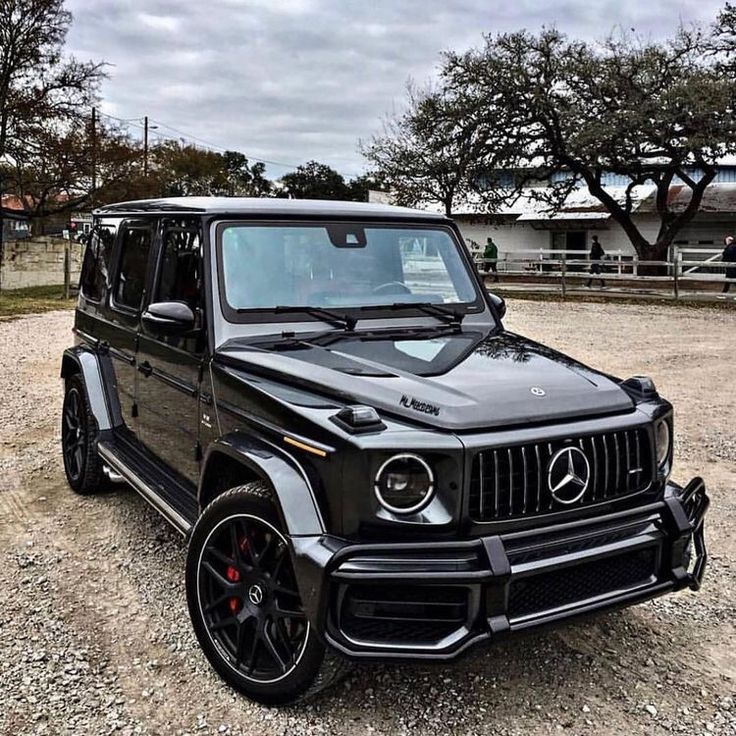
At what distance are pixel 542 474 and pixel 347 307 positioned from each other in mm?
1521

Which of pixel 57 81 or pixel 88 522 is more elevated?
pixel 57 81

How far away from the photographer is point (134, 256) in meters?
4.62

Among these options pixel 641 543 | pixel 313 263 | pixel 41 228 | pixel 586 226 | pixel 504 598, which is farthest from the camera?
pixel 586 226

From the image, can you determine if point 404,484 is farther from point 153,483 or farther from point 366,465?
point 153,483

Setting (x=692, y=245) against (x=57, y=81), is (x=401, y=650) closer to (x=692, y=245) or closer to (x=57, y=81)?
(x=57, y=81)

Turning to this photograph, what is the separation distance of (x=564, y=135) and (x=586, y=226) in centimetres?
1128

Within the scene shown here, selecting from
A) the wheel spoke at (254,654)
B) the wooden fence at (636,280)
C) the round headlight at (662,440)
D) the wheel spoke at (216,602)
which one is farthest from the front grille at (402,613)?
the wooden fence at (636,280)

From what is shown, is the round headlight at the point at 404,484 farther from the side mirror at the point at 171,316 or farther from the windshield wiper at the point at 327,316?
the side mirror at the point at 171,316

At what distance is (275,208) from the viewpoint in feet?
13.0

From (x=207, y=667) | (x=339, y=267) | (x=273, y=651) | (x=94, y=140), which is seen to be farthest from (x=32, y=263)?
(x=273, y=651)

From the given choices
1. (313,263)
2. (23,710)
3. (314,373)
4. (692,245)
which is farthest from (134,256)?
(692,245)

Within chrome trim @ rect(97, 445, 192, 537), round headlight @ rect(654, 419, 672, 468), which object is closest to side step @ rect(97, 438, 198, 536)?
chrome trim @ rect(97, 445, 192, 537)

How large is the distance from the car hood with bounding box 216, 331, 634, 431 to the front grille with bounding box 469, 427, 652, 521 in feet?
0.35

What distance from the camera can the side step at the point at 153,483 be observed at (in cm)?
360
